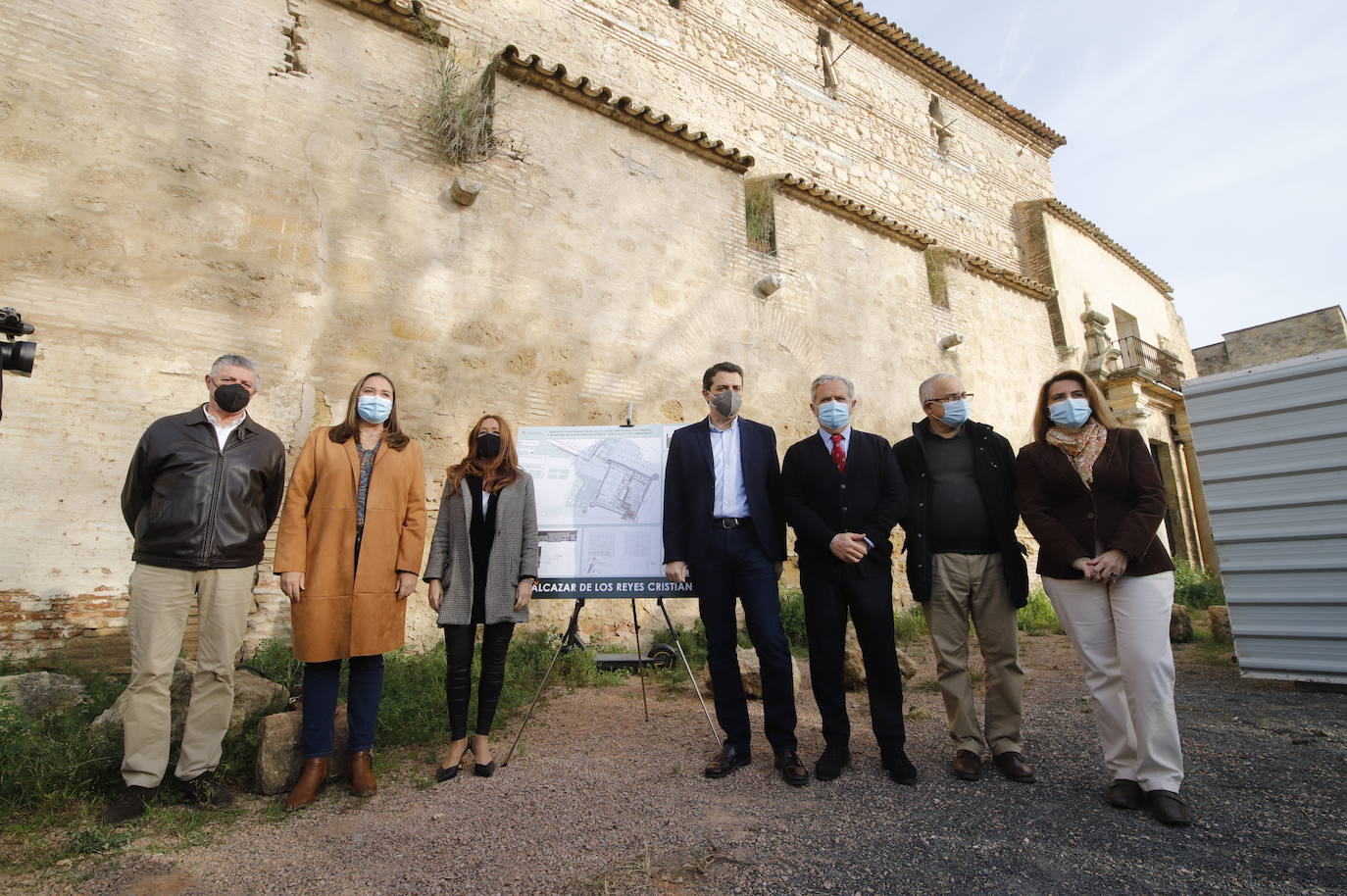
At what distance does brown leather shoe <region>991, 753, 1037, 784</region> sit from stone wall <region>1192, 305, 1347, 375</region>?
22.2m

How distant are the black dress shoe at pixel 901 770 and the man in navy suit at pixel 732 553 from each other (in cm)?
43

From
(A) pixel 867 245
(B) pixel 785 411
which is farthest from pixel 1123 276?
(B) pixel 785 411

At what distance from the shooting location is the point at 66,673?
14.4 ft

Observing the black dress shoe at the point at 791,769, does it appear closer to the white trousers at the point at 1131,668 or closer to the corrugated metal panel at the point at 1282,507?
the white trousers at the point at 1131,668

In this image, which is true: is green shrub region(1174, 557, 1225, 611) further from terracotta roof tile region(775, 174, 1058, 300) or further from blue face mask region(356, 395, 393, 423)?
blue face mask region(356, 395, 393, 423)

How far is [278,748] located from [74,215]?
4456 mm

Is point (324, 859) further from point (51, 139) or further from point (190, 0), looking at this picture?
point (190, 0)

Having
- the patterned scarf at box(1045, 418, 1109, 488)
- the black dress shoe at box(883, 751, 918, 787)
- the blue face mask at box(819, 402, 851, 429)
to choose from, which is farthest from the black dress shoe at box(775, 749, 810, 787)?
the patterned scarf at box(1045, 418, 1109, 488)

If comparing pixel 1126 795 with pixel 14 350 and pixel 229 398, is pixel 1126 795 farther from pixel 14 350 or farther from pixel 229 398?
pixel 14 350

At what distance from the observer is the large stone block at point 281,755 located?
3.18 m

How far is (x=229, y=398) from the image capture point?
3.30 meters

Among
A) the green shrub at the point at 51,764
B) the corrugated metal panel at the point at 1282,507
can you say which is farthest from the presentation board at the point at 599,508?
the corrugated metal panel at the point at 1282,507

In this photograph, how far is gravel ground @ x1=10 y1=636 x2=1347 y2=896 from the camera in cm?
225

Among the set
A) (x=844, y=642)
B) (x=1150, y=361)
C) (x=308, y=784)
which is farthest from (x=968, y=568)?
(x=1150, y=361)
